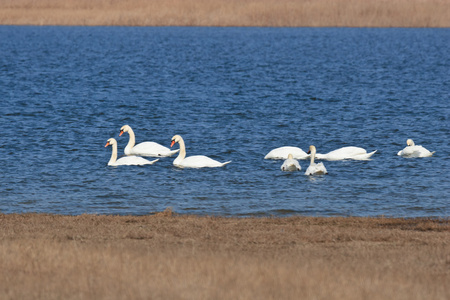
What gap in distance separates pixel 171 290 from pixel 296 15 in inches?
2787

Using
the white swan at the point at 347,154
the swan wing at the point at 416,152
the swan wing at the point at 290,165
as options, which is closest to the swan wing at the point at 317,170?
the swan wing at the point at 290,165

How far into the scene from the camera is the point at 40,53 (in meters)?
51.6

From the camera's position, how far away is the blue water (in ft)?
41.9

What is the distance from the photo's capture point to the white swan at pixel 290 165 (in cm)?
1527

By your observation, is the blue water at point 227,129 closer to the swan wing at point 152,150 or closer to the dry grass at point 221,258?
the swan wing at point 152,150

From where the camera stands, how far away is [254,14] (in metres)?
73.8

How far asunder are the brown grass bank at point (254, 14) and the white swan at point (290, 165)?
5758 centimetres

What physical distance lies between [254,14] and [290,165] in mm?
60261

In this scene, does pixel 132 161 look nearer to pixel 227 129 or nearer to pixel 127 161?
pixel 127 161

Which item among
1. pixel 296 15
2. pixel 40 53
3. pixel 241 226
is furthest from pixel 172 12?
pixel 241 226

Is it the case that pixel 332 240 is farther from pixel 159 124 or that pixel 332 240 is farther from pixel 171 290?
pixel 159 124

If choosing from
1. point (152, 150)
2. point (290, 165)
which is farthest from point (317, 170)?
point (152, 150)

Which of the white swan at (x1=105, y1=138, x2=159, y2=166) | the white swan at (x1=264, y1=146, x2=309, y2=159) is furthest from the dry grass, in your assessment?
the white swan at (x1=264, y1=146, x2=309, y2=159)

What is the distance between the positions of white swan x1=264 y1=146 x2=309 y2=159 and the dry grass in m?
5.74
